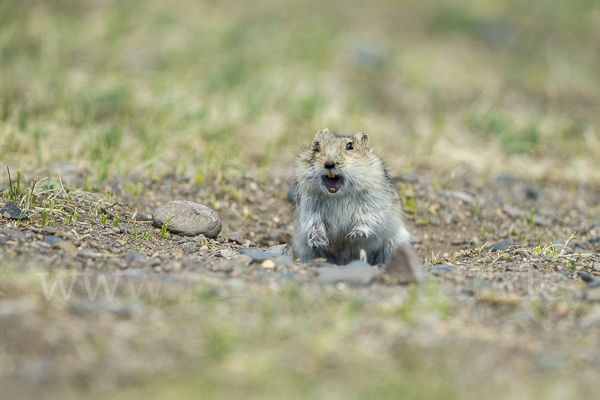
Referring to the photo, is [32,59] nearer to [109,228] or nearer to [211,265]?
[109,228]

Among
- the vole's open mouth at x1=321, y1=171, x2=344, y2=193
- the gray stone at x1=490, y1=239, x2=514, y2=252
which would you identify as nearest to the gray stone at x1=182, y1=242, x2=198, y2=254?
the vole's open mouth at x1=321, y1=171, x2=344, y2=193

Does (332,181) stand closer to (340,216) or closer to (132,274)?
(340,216)

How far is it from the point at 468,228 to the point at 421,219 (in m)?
0.50

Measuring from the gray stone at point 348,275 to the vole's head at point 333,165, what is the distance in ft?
3.19

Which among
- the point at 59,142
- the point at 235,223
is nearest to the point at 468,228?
the point at 235,223

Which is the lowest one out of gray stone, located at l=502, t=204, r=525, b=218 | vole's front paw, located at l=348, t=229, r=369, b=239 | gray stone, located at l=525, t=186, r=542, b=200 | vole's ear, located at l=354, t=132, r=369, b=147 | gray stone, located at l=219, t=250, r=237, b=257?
gray stone, located at l=219, t=250, r=237, b=257

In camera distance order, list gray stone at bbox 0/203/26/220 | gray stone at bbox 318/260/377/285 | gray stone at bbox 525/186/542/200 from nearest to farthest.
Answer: gray stone at bbox 318/260/377/285 → gray stone at bbox 0/203/26/220 → gray stone at bbox 525/186/542/200

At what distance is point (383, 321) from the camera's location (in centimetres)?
353

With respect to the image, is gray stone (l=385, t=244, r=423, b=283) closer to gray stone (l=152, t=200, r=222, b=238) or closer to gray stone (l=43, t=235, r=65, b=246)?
gray stone (l=152, t=200, r=222, b=238)

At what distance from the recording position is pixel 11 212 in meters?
5.12

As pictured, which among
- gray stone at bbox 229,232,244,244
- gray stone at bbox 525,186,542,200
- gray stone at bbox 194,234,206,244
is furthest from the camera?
gray stone at bbox 525,186,542,200

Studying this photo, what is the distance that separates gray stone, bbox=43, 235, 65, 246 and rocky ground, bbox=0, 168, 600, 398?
20 mm

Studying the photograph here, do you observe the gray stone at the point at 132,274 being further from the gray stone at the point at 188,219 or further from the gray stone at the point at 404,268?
the gray stone at the point at 404,268

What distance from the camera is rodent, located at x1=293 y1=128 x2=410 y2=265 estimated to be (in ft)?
17.0
